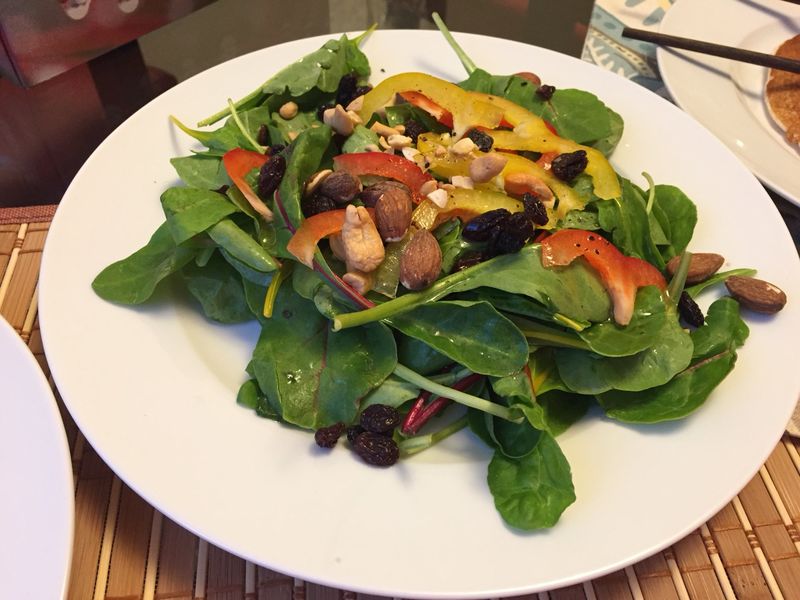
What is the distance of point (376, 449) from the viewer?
3.21 ft

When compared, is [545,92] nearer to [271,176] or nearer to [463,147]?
[463,147]

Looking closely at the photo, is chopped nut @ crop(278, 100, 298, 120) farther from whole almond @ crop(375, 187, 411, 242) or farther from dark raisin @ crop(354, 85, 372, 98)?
whole almond @ crop(375, 187, 411, 242)

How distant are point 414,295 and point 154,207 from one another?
566mm

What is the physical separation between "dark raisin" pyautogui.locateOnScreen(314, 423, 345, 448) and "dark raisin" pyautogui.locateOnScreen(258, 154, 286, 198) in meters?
0.44

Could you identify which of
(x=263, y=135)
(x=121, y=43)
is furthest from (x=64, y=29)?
(x=263, y=135)

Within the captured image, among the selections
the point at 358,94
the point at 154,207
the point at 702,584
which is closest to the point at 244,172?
the point at 154,207

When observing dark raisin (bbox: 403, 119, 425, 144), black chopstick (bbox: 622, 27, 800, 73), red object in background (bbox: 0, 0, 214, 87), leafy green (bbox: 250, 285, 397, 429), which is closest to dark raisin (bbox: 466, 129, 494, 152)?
dark raisin (bbox: 403, 119, 425, 144)

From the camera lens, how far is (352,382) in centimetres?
106

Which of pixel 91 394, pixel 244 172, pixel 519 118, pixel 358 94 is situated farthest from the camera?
pixel 358 94

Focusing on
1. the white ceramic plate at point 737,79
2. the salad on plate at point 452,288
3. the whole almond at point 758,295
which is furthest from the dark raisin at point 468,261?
the white ceramic plate at point 737,79

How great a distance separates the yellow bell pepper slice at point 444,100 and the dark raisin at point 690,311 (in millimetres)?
493

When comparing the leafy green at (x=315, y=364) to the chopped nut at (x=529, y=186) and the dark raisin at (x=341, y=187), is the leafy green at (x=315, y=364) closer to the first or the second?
the dark raisin at (x=341, y=187)

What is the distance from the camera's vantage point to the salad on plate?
1.03 m

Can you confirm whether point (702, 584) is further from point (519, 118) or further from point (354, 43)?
point (354, 43)
